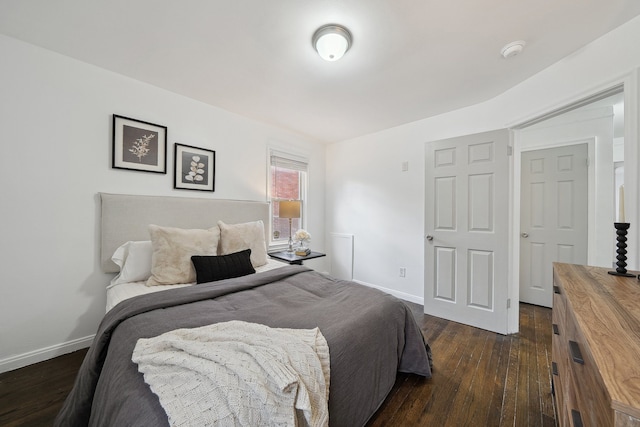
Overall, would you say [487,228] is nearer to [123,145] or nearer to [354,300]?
[354,300]

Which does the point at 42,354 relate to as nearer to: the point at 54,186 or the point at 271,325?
the point at 54,186

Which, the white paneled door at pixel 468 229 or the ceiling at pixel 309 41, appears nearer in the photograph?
the ceiling at pixel 309 41

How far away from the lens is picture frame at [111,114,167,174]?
2.15 metres

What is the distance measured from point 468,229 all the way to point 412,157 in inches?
45.7

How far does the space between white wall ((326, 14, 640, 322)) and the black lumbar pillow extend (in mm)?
2025

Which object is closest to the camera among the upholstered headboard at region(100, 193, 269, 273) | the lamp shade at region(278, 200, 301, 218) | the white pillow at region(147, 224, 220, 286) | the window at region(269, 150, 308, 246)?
the white pillow at region(147, 224, 220, 286)

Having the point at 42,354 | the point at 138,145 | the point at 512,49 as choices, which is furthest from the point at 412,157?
the point at 42,354

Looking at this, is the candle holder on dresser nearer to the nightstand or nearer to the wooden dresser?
the wooden dresser

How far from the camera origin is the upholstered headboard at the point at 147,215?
6.75 feet

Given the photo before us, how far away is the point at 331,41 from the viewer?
1.61 m

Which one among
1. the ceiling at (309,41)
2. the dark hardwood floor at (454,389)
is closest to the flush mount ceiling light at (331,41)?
the ceiling at (309,41)

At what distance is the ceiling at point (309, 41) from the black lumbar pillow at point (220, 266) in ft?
5.36

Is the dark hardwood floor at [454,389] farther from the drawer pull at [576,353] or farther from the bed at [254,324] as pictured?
the drawer pull at [576,353]

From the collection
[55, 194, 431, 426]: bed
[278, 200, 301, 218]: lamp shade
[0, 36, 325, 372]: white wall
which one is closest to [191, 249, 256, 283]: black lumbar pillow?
[55, 194, 431, 426]: bed
